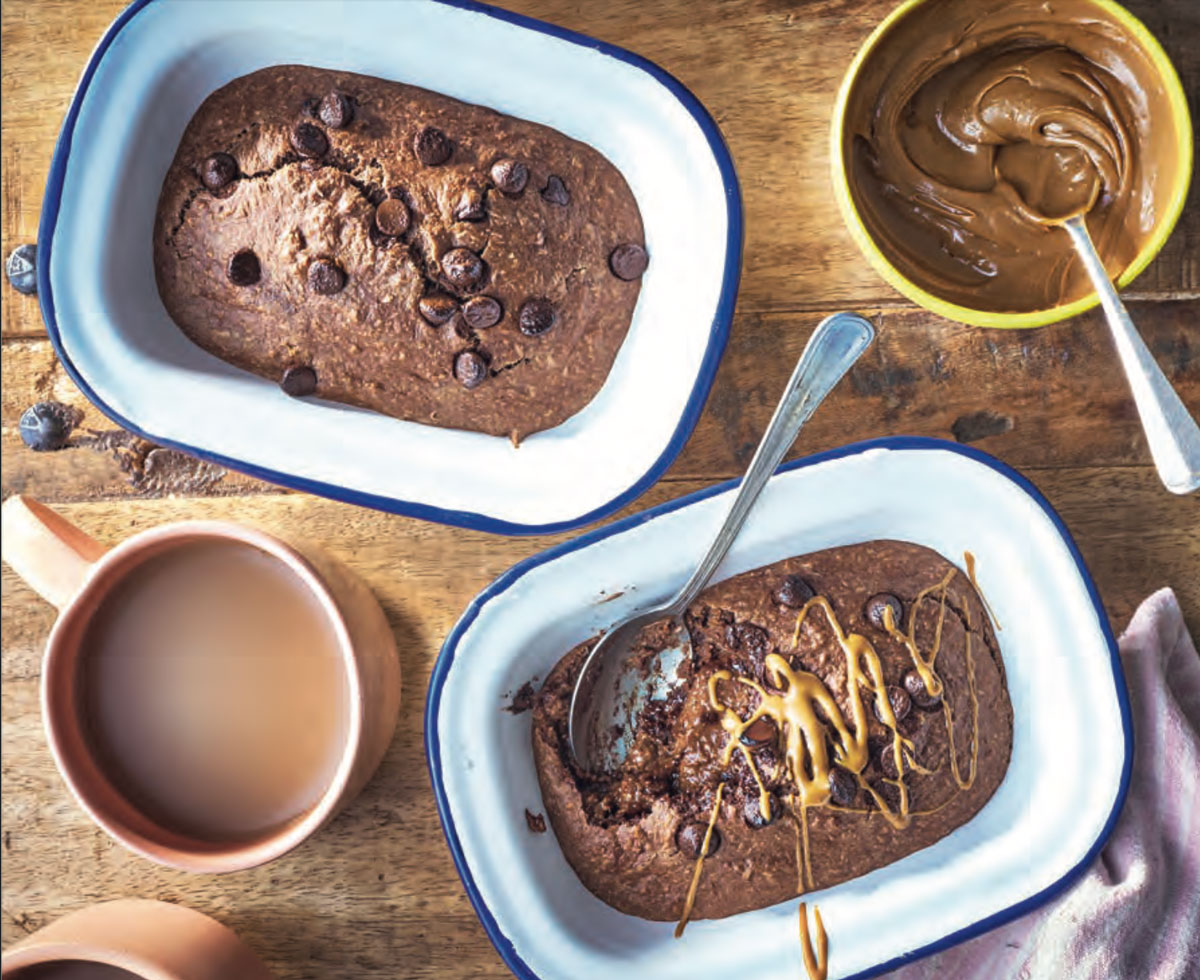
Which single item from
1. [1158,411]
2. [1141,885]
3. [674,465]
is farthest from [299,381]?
[1141,885]

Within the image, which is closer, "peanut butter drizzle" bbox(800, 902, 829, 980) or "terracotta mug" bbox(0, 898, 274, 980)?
"terracotta mug" bbox(0, 898, 274, 980)

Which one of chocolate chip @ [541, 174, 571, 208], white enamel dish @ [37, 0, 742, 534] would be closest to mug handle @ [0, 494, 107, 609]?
white enamel dish @ [37, 0, 742, 534]

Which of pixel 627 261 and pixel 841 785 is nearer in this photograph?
pixel 841 785

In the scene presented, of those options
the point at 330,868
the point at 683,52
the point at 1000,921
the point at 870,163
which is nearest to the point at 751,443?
the point at 870,163

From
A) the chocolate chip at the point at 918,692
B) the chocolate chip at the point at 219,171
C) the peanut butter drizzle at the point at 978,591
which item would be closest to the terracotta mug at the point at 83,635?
the chocolate chip at the point at 219,171

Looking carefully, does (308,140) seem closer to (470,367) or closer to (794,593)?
(470,367)

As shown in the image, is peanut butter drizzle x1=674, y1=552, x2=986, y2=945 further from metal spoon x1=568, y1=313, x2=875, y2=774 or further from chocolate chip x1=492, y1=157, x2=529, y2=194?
chocolate chip x1=492, y1=157, x2=529, y2=194
